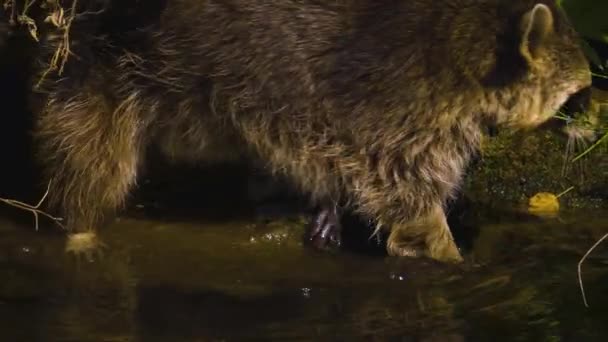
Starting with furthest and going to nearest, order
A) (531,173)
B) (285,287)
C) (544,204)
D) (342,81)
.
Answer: (531,173) < (544,204) < (342,81) < (285,287)

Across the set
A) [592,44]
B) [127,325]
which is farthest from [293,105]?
[592,44]

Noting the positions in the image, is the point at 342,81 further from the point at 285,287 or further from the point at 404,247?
the point at 285,287

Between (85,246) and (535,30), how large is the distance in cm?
193

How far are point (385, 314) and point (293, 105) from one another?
0.98m

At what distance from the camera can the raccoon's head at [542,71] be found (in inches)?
198

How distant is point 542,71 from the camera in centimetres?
512

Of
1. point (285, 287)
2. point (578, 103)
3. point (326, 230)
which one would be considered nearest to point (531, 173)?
point (578, 103)

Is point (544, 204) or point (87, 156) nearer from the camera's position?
point (87, 156)

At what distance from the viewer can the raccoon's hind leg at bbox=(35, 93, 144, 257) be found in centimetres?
520

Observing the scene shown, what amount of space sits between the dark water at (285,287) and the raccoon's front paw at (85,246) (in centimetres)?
4

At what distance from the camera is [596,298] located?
15.4 feet

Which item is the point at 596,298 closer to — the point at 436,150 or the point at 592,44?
the point at 436,150

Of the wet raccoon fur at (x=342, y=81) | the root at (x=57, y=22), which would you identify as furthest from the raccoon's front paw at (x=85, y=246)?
the root at (x=57, y=22)

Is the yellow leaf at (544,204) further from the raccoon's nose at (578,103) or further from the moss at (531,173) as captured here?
the raccoon's nose at (578,103)
